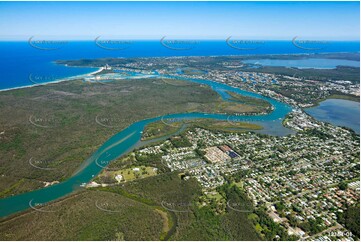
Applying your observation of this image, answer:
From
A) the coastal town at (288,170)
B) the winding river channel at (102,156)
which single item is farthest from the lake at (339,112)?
the winding river channel at (102,156)

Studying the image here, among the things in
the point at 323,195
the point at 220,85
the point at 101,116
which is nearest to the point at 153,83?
the point at 220,85

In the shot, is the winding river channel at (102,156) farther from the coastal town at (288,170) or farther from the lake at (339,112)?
the lake at (339,112)

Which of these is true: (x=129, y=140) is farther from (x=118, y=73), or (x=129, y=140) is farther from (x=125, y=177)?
(x=118, y=73)

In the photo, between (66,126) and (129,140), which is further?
(66,126)

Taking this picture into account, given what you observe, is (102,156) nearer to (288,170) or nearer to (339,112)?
(288,170)

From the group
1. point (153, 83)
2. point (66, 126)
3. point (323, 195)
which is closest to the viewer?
point (323, 195)
